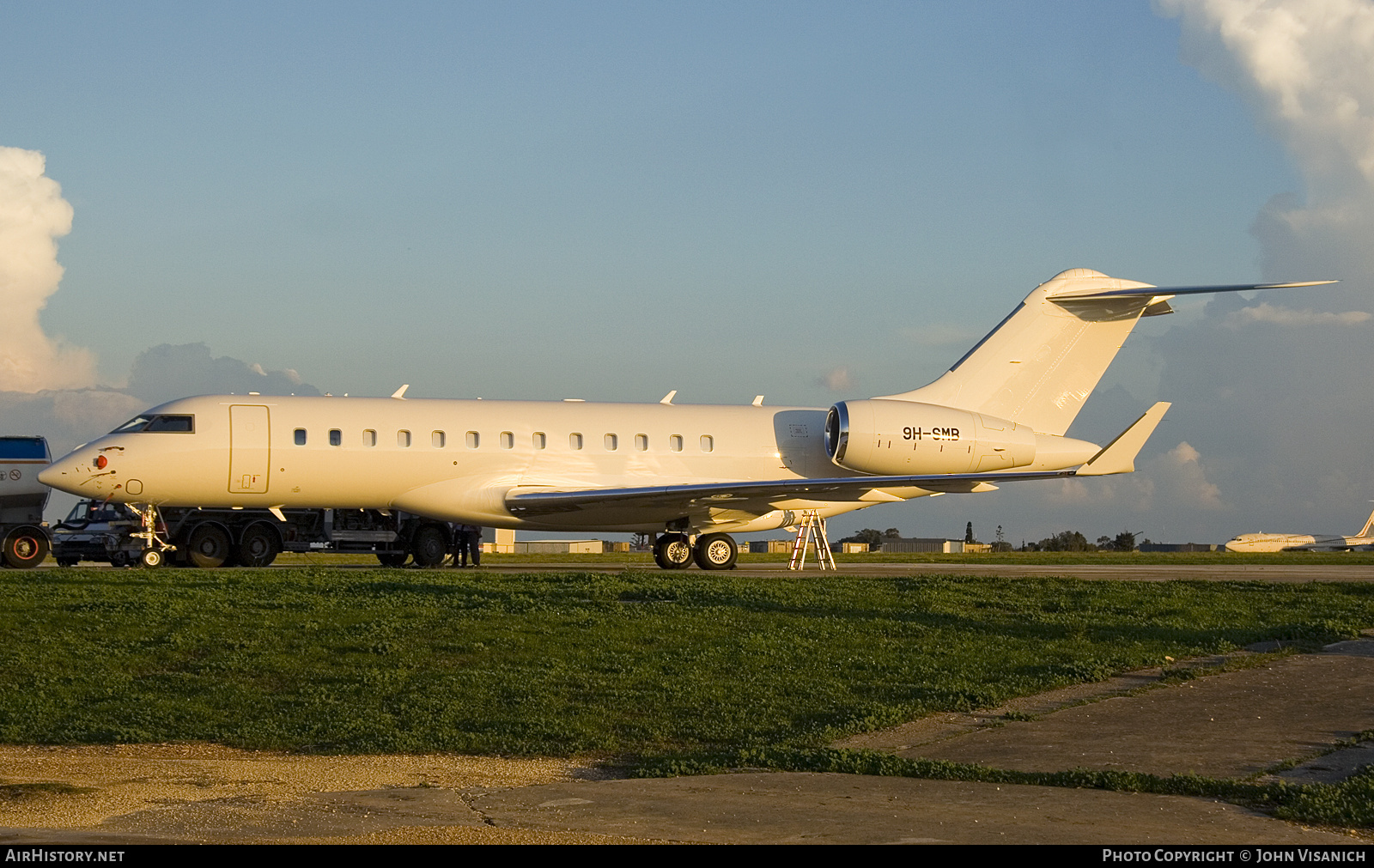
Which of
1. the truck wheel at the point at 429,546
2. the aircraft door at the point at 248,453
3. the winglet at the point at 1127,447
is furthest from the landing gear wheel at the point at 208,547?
the winglet at the point at 1127,447

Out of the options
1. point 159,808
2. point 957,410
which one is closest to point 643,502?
point 957,410

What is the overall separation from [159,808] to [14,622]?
7973 mm

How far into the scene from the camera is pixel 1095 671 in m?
11.6

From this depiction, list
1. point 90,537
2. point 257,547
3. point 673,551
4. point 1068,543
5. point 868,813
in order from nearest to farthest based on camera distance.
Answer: point 868,813
point 257,547
point 673,551
point 90,537
point 1068,543

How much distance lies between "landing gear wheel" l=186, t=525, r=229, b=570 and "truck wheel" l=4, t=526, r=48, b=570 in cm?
298

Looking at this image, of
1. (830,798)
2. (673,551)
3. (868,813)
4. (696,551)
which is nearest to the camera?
(868,813)

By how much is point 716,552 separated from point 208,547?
10175mm

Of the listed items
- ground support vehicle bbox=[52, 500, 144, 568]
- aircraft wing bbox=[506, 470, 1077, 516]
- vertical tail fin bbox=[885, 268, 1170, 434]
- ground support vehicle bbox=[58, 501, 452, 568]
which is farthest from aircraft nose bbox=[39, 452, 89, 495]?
vertical tail fin bbox=[885, 268, 1170, 434]

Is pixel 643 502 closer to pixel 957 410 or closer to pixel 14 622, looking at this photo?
pixel 957 410

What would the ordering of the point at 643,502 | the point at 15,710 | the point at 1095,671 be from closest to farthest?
the point at 15,710
the point at 1095,671
the point at 643,502

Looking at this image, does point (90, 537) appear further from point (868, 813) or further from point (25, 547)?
point (868, 813)

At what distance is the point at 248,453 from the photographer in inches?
1021

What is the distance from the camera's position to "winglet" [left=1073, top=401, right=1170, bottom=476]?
2545 cm

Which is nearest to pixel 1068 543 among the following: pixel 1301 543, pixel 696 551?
pixel 1301 543
